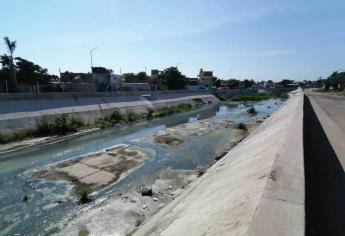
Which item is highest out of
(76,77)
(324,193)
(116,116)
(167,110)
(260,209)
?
(260,209)

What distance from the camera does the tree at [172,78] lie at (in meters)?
97.9

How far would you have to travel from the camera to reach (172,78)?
9775cm

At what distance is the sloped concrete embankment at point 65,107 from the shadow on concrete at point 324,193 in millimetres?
29819

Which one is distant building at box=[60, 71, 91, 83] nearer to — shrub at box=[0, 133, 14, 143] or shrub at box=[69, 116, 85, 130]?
shrub at box=[69, 116, 85, 130]

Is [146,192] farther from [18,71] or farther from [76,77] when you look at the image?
[76,77]

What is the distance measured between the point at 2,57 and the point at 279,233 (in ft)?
196

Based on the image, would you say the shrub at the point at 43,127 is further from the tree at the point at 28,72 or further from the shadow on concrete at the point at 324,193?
the shadow on concrete at the point at 324,193

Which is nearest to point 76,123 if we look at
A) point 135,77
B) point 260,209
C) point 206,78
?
point 260,209

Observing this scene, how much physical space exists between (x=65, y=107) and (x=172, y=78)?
2233 inches

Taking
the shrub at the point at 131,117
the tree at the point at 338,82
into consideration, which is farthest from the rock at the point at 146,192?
the tree at the point at 338,82

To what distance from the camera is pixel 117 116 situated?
47.1 metres

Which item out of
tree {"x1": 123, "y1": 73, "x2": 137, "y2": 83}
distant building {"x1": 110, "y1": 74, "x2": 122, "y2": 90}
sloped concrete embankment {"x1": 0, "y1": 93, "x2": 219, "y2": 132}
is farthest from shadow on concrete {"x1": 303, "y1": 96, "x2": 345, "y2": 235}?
tree {"x1": 123, "y1": 73, "x2": 137, "y2": 83}

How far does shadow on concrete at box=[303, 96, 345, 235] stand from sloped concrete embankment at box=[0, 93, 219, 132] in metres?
29.8

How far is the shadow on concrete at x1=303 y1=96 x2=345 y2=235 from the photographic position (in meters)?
6.38
